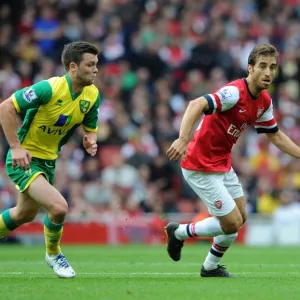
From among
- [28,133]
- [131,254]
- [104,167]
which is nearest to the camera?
[28,133]

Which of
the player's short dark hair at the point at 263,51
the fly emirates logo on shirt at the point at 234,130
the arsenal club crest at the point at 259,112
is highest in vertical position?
the player's short dark hair at the point at 263,51

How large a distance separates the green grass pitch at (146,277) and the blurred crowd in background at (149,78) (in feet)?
12.2

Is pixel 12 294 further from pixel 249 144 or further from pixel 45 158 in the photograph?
pixel 249 144

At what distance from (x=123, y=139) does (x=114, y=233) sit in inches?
87.0

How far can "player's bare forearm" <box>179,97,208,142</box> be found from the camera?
904 cm

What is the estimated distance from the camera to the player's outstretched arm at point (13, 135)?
9.27 m

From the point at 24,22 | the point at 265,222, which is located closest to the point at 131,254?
the point at 265,222

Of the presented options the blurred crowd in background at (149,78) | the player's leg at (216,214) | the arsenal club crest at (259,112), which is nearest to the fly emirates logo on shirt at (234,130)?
the arsenal club crest at (259,112)

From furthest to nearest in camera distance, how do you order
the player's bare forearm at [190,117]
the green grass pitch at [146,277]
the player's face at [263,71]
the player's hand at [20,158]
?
the player's face at [263,71] < the player's hand at [20,158] < the player's bare forearm at [190,117] < the green grass pitch at [146,277]

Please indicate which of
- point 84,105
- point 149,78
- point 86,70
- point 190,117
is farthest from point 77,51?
point 149,78

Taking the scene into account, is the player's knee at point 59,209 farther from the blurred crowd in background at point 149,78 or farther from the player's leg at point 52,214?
the blurred crowd in background at point 149,78

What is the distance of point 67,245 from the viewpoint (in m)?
18.3

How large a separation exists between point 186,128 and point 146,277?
184cm

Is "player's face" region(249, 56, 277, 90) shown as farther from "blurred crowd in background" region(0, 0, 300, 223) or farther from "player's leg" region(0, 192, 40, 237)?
"blurred crowd in background" region(0, 0, 300, 223)
